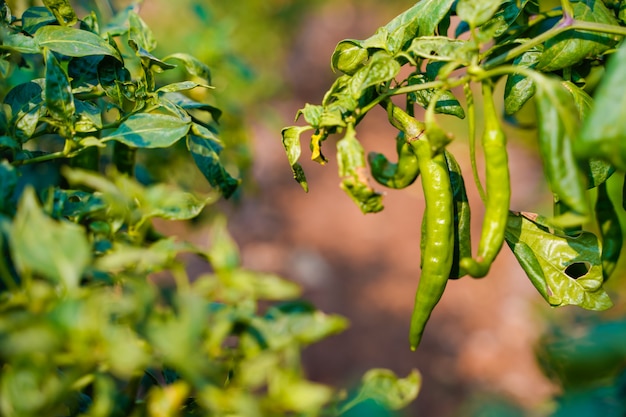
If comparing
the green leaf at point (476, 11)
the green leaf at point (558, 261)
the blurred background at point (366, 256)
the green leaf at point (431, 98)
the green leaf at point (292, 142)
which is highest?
the green leaf at point (476, 11)

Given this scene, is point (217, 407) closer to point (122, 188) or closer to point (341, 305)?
point (122, 188)

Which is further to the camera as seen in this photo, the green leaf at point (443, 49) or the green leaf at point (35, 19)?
the green leaf at point (35, 19)

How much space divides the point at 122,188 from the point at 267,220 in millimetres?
3423

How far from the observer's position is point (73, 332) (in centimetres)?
51

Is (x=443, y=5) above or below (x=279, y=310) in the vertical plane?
above

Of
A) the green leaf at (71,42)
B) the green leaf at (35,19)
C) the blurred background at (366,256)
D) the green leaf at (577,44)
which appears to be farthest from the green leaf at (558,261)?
the blurred background at (366,256)

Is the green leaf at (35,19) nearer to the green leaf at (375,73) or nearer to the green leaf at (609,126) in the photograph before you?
the green leaf at (375,73)

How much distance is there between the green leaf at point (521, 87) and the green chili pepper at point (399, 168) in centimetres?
15

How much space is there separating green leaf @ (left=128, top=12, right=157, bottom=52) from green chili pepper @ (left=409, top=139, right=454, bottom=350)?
1.31 ft

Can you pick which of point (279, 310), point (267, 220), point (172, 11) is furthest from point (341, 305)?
point (279, 310)

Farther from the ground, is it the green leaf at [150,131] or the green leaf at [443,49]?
the green leaf at [443,49]

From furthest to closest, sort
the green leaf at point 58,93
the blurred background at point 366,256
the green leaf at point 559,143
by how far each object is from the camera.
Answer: the blurred background at point 366,256
the green leaf at point 58,93
the green leaf at point 559,143

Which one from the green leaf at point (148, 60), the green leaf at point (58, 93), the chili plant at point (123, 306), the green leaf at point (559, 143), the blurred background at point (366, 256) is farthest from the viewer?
the blurred background at point (366, 256)

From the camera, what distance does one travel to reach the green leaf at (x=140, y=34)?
3.01ft
